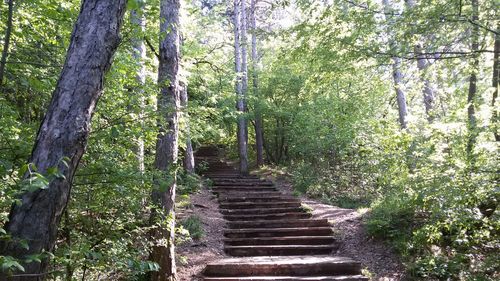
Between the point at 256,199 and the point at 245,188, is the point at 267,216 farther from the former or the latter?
the point at 245,188

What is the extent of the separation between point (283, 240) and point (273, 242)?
0.74ft

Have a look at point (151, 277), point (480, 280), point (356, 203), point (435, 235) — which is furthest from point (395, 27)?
point (356, 203)

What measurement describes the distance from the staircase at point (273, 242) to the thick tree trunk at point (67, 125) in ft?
14.5

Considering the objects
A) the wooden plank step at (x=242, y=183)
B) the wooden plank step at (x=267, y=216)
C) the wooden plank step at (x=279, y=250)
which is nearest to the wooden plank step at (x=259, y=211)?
the wooden plank step at (x=267, y=216)

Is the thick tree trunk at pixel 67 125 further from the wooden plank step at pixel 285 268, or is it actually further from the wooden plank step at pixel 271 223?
the wooden plank step at pixel 271 223

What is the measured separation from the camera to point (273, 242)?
25.8ft

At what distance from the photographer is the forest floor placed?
613cm

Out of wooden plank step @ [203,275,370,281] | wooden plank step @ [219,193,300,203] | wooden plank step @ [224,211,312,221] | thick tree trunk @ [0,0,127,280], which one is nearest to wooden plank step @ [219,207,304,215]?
wooden plank step @ [224,211,312,221]

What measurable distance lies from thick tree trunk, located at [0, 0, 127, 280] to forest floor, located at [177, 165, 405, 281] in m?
3.60

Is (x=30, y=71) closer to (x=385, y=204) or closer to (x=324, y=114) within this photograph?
(x=385, y=204)

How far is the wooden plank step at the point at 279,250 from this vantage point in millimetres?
7426

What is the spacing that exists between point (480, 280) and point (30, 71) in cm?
588

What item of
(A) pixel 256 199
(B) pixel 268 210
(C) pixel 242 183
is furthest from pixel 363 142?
(C) pixel 242 183

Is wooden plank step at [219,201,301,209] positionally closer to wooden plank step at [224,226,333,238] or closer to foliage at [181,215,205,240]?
wooden plank step at [224,226,333,238]
